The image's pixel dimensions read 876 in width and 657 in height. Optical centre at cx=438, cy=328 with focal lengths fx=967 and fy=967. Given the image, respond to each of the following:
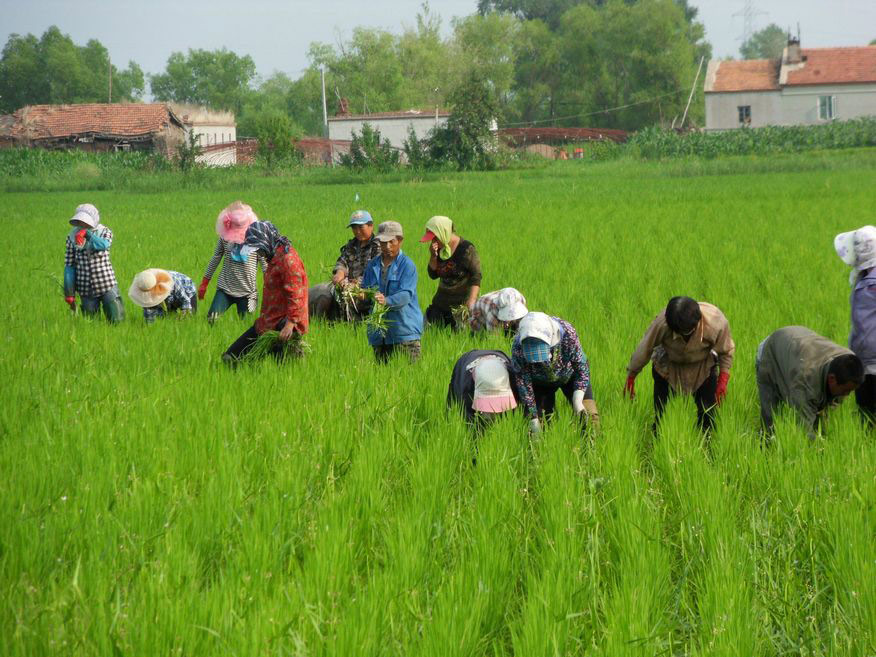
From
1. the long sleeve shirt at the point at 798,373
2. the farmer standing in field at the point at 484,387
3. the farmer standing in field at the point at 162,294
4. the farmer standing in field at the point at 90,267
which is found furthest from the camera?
the farmer standing in field at the point at 162,294

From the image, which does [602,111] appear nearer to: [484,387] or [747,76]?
[747,76]

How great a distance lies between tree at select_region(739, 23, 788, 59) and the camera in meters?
131

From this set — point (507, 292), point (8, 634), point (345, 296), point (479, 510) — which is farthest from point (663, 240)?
point (8, 634)

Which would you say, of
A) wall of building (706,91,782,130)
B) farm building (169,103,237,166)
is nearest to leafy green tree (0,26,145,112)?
farm building (169,103,237,166)

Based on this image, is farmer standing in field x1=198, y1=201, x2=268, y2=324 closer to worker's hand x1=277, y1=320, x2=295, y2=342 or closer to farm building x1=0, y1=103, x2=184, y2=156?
worker's hand x1=277, y1=320, x2=295, y2=342

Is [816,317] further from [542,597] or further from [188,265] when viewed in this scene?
[188,265]

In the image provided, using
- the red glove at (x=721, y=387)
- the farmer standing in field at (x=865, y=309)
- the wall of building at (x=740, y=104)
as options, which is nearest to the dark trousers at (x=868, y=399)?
the farmer standing in field at (x=865, y=309)

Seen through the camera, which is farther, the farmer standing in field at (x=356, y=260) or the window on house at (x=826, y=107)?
the window on house at (x=826, y=107)

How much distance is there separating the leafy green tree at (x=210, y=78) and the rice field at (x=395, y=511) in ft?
305

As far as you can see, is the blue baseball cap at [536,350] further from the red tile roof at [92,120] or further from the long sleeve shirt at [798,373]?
the red tile roof at [92,120]

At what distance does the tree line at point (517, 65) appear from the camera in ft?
202

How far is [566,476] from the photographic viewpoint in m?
4.04

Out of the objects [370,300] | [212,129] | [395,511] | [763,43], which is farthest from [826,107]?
[763,43]

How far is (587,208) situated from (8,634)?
16.6 meters
